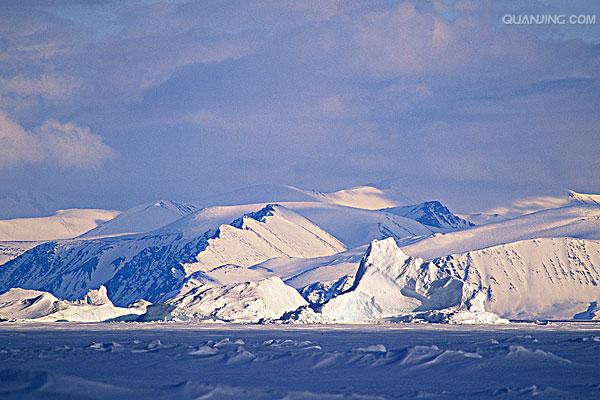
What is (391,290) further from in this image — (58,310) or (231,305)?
(58,310)

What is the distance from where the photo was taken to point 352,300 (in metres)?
123

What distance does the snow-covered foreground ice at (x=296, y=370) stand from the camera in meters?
40.0

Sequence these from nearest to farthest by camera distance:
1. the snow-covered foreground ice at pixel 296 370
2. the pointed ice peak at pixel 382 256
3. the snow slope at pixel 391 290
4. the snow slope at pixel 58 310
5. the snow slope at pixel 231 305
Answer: the snow-covered foreground ice at pixel 296 370, the snow slope at pixel 391 290, the snow slope at pixel 231 305, the snow slope at pixel 58 310, the pointed ice peak at pixel 382 256

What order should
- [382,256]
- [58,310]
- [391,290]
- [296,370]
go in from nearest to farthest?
[296,370] → [391,290] → [58,310] → [382,256]

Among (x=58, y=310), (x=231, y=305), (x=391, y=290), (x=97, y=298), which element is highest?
(x=97, y=298)

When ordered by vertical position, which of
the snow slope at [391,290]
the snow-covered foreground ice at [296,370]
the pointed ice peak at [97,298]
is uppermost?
the pointed ice peak at [97,298]

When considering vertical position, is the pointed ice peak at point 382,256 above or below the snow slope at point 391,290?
above

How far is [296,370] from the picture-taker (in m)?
50.4

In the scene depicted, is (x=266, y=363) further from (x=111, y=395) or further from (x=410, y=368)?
(x=111, y=395)

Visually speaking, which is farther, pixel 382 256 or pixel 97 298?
pixel 97 298

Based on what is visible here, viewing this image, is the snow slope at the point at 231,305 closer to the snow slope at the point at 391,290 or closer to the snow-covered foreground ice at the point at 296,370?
the snow slope at the point at 391,290

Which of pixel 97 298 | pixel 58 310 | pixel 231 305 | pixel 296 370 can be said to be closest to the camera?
pixel 296 370

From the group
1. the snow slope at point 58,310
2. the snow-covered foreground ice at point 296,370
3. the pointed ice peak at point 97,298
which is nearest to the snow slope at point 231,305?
the snow slope at point 58,310

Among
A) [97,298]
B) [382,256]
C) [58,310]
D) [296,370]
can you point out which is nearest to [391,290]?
[382,256]
